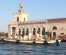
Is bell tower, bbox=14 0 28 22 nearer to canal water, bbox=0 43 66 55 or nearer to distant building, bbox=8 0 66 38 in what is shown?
distant building, bbox=8 0 66 38

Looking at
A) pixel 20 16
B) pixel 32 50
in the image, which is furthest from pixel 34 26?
pixel 32 50

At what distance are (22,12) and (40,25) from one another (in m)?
15.0

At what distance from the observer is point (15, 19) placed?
136m

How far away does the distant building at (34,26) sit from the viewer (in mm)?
→ 117875

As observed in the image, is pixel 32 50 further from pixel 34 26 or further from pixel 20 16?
pixel 20 16

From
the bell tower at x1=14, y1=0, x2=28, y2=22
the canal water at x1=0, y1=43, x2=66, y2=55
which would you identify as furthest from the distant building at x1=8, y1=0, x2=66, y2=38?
the canal water at x1=0, y1=43, x2=66, y2=55

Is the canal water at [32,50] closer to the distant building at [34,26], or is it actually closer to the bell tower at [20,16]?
the distant building at [34,26]

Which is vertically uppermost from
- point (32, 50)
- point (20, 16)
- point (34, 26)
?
point (20, 16)

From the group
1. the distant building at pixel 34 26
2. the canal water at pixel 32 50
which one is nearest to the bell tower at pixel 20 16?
the distant building at pixel 34 26

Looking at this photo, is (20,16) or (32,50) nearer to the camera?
(32,50)

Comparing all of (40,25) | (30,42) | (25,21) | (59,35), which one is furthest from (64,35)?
(30,42)

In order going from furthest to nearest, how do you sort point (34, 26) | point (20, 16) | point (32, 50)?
point (20, 16) < point (34, 26) < point (32, 50)

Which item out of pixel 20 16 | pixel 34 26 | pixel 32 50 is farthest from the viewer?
pixel 20 16

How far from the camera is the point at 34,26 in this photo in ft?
418
